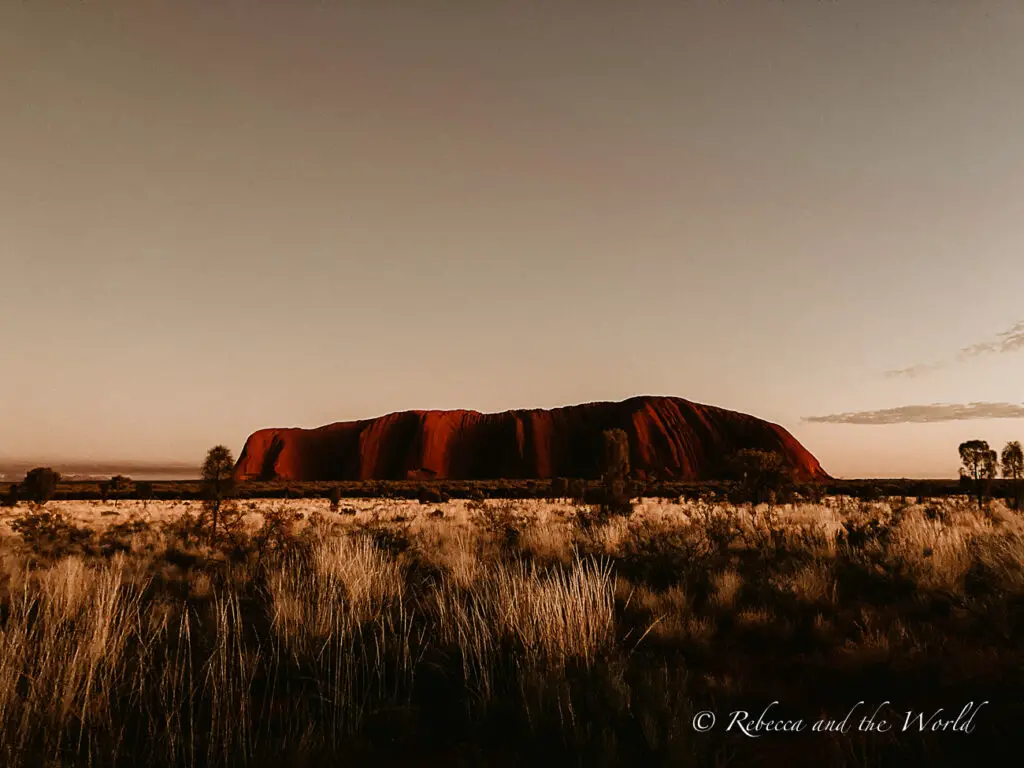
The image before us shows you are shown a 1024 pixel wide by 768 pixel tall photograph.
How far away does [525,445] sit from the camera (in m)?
91.8

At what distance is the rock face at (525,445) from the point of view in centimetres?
8494

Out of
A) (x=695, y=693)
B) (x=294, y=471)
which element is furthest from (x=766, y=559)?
(x=294, y=471)

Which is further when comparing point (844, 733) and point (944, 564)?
point (944, 564)

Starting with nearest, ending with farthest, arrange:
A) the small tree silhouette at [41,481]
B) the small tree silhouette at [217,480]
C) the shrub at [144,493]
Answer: the small tree silhouette at [217,480]
the small tree silhouette at [41,481]
the shrub at [144,493]

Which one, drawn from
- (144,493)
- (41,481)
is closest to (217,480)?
(41,481)

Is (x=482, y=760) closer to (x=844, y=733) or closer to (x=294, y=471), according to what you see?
(x=844, y=733)

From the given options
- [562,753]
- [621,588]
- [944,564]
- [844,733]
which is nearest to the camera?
[562,753]

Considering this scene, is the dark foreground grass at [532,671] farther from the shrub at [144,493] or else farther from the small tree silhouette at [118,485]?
the small tree silhouette at [118,485]

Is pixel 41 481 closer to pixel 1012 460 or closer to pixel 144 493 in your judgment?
pixel 144 493

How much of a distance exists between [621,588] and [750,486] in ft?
75.8

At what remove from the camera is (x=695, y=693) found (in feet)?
14.4

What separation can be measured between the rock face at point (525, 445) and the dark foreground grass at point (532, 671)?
7319 cm

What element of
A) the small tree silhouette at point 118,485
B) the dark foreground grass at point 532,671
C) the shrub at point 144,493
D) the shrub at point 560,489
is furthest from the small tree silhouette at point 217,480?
the small tree silhouette at point 118,485

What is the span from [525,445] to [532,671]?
87.9 m
